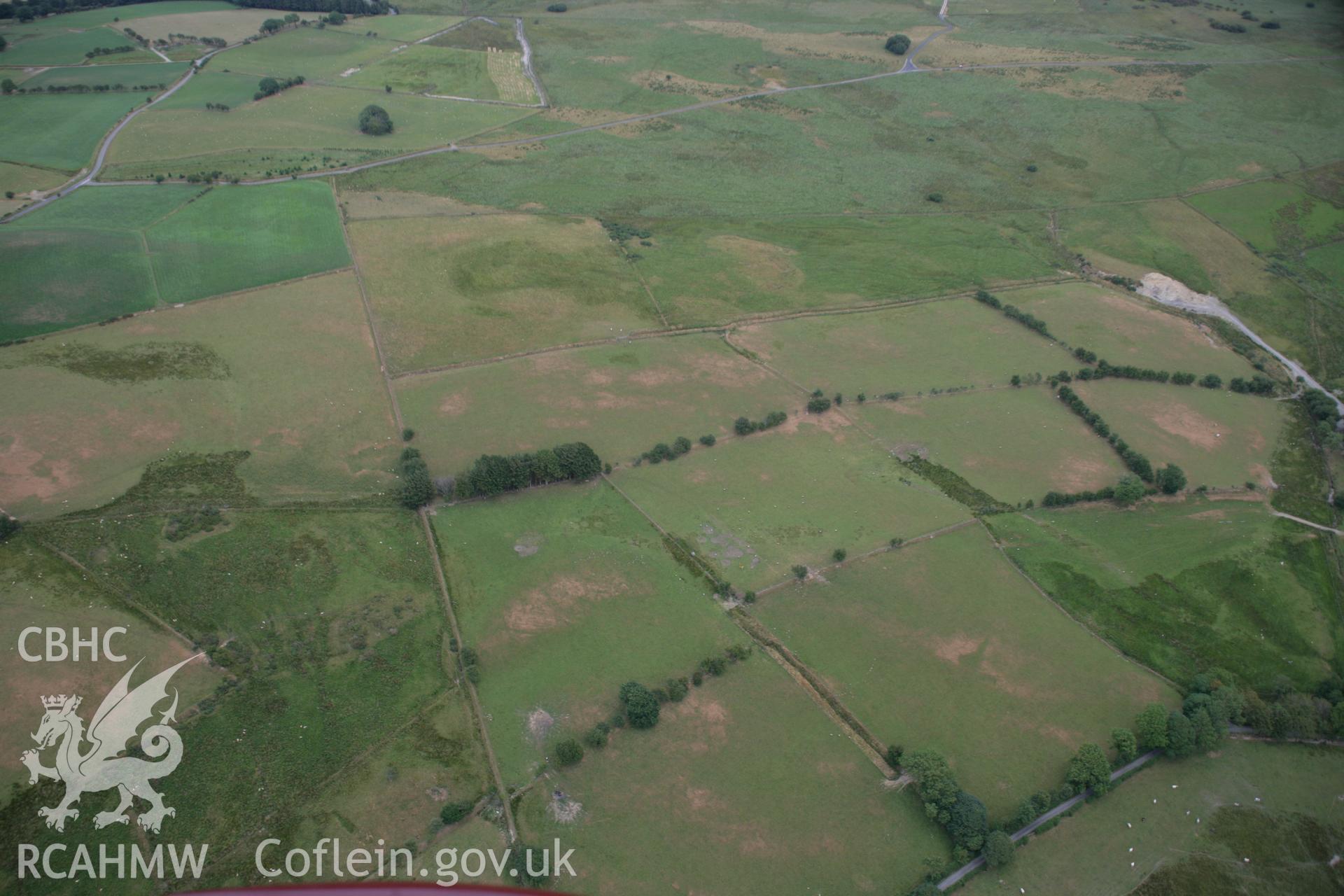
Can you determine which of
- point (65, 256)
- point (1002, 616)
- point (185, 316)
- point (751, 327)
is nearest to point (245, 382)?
point (185, 316)

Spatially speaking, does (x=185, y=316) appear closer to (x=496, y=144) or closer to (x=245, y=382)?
(x=245, y=382)

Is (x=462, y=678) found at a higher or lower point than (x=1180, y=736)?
higher

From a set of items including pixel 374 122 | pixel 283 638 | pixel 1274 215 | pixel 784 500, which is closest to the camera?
pixel 283 638

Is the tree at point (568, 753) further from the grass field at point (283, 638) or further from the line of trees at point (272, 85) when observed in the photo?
the line of trees at point (272, 85)

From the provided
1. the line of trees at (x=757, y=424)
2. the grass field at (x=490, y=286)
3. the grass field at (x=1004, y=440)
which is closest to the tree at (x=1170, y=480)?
the grass field at (x=1004, y=440)

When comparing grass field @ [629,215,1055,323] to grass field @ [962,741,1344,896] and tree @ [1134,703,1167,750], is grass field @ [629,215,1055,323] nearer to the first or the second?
tree @ [1134,703,1167,750]

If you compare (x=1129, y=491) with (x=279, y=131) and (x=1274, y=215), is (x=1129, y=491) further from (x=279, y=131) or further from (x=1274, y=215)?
(x=279, y=131)

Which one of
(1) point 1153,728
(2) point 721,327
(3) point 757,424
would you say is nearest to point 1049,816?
(1) point 1153,728

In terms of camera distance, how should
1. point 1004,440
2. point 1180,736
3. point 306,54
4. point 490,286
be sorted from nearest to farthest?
point 1180,736, point 1004,440, point 490,286, point 306,54
